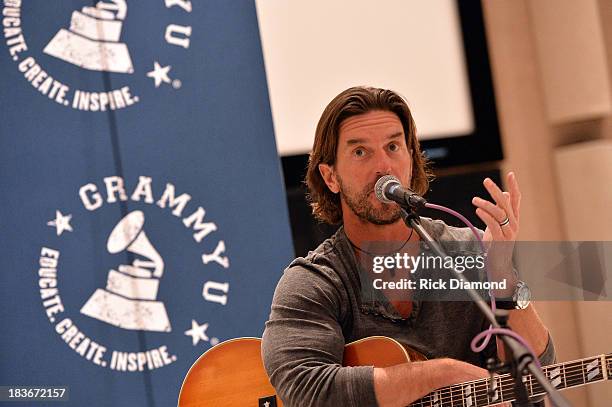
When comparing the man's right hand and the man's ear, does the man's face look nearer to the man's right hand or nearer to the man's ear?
the man's ear

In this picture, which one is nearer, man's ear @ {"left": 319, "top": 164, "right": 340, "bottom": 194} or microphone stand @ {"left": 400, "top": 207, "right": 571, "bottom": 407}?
microphone stand @ {"left": 400, "top": 207, "right": 571, "bottom": 407}

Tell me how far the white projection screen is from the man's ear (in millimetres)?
745

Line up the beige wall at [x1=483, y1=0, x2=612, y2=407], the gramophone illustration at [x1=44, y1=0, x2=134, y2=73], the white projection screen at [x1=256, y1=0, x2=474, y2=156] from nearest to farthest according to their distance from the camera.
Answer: the gramophone illustration at [x1=44, y1=0, x2=134, y2=73], the white projection screen at [x1=256, y1=0, x2=474, y2=156], the beige wall at [x1=483, y1=0, x2=612, y2=407]

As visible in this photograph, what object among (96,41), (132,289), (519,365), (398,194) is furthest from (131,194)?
(519,365)

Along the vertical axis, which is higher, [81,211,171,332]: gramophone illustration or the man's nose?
the man's nose

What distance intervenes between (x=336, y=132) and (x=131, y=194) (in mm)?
749

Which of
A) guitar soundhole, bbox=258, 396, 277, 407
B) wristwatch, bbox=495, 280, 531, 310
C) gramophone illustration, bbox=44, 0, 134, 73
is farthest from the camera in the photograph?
gramophone illustration, bbox=44, 0, 134, 73

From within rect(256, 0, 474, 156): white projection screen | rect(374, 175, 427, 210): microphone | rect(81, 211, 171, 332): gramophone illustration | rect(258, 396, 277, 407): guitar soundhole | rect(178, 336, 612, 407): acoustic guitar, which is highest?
rect(256, 0, 474, 156): white projection screen

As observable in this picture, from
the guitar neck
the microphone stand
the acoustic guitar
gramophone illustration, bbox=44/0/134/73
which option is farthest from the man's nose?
gramophone illustration, bbox=44/0/134/73

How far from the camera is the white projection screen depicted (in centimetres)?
358

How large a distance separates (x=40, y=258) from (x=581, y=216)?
100 inches

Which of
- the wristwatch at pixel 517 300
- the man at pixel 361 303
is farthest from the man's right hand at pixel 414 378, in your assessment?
the wristwatch at pixel 517 300

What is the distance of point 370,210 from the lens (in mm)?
2605

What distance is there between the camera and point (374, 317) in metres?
2.56
